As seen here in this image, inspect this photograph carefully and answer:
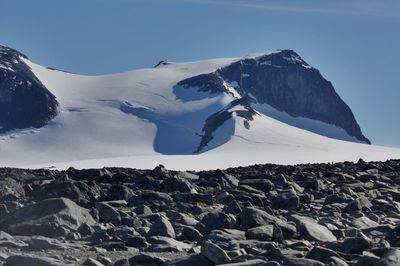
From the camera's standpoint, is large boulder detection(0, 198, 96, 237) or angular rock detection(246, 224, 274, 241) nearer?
angular rock detection(246, 224, 274, 241)

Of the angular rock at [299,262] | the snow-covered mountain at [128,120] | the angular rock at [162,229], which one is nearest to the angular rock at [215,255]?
the angular rock at [299,262]

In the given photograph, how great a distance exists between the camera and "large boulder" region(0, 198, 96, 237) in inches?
436

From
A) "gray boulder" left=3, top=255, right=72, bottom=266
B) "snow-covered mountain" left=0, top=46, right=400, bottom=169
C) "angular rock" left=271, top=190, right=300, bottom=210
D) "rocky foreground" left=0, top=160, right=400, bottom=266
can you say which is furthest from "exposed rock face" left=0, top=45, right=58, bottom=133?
"gray boulder" left=3, top=255, right=72, bottom=266

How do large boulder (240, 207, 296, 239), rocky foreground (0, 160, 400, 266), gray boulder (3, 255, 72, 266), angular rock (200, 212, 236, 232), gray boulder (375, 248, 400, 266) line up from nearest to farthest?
gray boulder (375, 248, 400, 266) < gray boulder (3, 255, 72, 266) < rocky foreground (0, 160, 400, 266) < large boulder (240, 207, 296, 239) < angular rock (200, 212, 236, 232)

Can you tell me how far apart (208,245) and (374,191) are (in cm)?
1014

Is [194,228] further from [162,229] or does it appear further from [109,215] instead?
[109,215]

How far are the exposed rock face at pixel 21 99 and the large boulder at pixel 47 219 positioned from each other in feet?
524

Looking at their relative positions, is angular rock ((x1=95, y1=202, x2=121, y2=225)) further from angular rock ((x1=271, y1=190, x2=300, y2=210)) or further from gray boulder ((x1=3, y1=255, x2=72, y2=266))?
gray boulder ((x1=3, y1=255, x2=72, y2=266))

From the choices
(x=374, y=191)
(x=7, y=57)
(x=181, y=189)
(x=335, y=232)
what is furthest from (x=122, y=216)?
(x=7, y=57)

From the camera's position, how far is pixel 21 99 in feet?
596

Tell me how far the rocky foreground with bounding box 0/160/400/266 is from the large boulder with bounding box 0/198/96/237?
0.01m

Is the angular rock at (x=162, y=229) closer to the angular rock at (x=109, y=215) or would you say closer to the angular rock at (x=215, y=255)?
the angular rock at (x=109, y=215)

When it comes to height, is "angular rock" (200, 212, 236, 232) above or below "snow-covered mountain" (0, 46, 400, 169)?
below

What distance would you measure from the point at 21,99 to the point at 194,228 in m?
175
